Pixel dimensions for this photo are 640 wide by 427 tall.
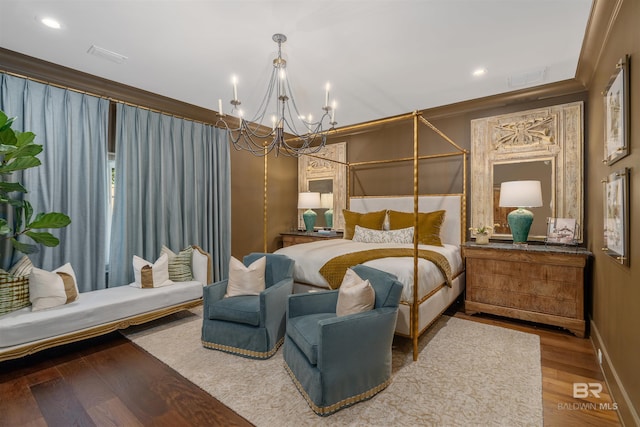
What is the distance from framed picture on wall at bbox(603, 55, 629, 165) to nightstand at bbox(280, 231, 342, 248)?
3.54 m

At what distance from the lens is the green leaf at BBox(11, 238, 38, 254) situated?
104 inches

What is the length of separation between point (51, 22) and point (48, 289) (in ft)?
7.37

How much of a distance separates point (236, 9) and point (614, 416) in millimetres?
3818

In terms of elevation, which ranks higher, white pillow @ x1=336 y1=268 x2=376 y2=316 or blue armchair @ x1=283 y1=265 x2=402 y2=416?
white pillow @ x1=336 y1=268 x2=376 y2=316

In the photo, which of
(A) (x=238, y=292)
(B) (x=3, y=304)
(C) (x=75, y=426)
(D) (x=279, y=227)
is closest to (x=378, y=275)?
(A) (x=238, y=292)

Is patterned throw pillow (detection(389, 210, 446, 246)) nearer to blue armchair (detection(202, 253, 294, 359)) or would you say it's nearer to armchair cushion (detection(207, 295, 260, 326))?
blue armchair (detection(202, 253, 294, 359))

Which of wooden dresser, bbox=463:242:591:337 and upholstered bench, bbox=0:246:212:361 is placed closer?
upholstered bench, bbox=0:246:212:361

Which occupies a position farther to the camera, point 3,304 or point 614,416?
point 3,304

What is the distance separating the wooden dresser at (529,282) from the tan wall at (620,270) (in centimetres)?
19

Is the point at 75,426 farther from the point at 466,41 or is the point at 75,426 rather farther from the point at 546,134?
the point at 546,134

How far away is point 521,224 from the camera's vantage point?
3.62 metres

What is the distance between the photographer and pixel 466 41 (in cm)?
273

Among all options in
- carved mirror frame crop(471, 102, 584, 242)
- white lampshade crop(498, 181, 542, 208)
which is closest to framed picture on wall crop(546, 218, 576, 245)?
carved mirror frame crop(471, 102, 584, 242)

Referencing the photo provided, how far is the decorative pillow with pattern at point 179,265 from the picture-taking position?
3.67 m
